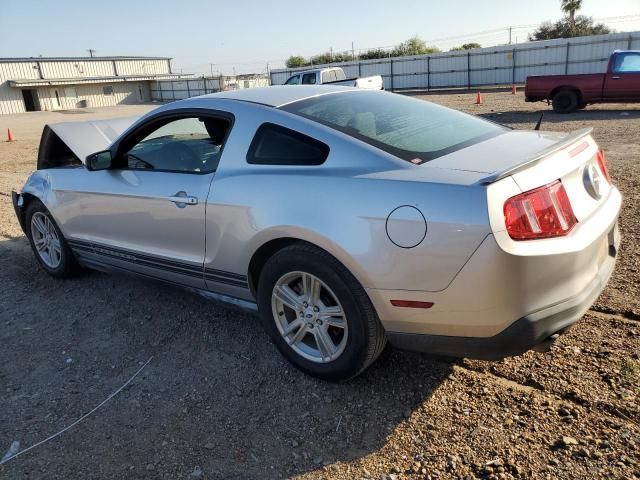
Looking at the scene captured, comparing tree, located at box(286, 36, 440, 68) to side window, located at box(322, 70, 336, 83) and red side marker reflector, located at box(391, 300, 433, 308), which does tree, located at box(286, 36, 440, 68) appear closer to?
side window, located at box(322, 70, 336, 83)

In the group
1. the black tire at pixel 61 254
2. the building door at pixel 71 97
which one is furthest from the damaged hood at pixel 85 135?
the building door at pixel 71 97

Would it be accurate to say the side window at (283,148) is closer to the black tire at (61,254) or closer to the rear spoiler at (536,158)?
the rear spoiler at (536,158)

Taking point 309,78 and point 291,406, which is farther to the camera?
point 309,78

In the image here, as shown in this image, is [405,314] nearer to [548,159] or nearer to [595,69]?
[548,159]

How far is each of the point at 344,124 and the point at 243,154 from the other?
64cm

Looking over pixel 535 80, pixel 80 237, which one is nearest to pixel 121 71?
pixel 535 80

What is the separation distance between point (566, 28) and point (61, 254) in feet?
190

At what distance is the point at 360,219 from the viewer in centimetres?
262

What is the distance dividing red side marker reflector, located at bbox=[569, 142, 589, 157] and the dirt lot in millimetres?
1166

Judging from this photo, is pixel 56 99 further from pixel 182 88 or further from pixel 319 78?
pixel 319 78

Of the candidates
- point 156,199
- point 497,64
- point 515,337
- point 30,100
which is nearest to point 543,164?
A: point 515,337

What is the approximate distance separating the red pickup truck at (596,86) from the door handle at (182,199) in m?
15.1

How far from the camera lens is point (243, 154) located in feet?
10.6

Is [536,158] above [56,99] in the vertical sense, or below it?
below
